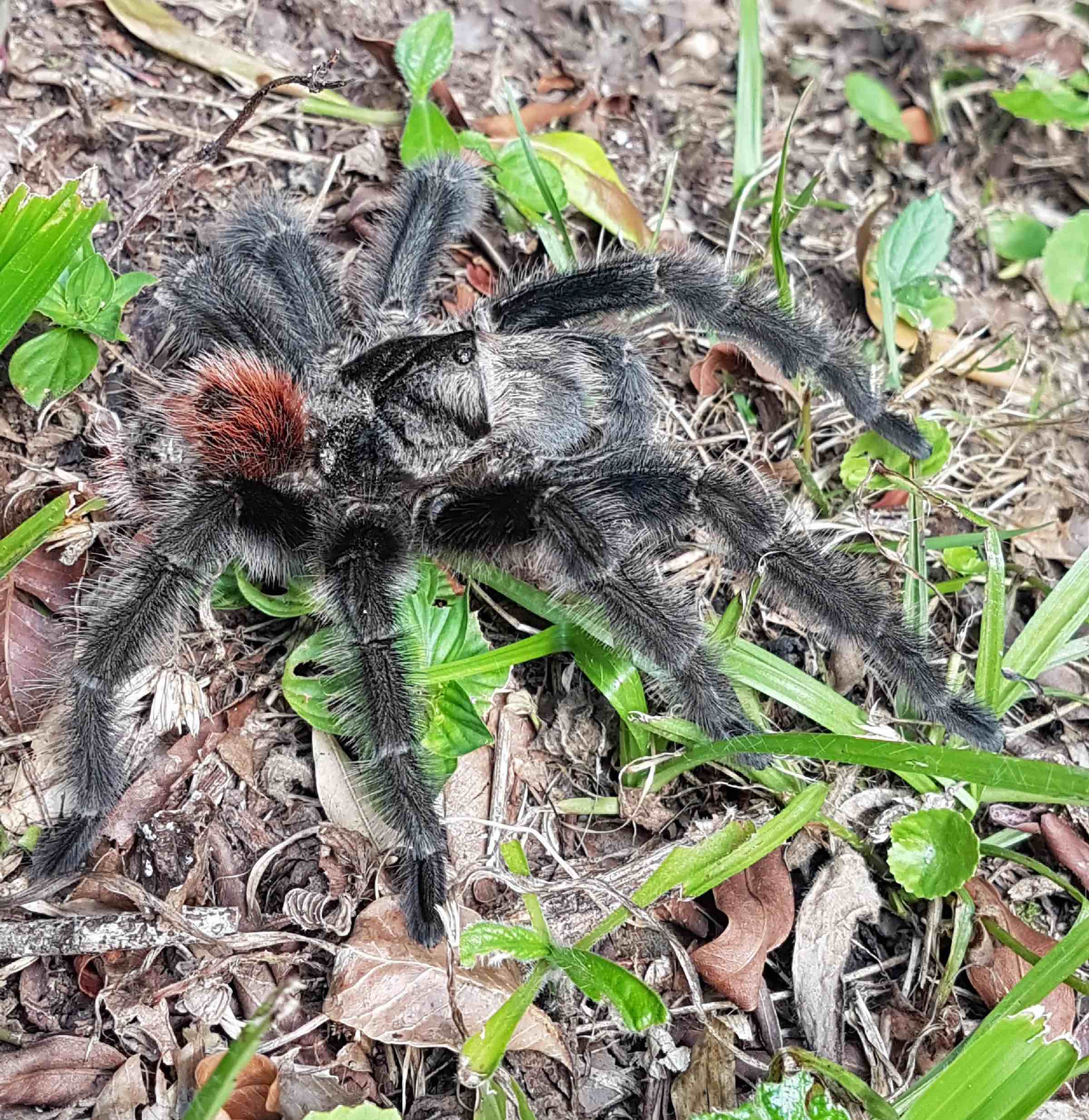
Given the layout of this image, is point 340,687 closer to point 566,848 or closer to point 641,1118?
point 566,848

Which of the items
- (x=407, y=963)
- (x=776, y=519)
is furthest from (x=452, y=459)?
(x=407, y=963)

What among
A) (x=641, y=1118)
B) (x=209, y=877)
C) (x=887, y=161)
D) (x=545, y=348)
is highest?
(x=887, y=161)

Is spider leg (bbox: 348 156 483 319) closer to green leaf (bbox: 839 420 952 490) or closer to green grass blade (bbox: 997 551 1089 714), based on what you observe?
green leaf (bbox: 839 420 952 490)

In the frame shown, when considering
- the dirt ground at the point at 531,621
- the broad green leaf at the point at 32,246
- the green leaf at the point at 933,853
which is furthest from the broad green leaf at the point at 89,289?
the green leaf at the point at 933,853

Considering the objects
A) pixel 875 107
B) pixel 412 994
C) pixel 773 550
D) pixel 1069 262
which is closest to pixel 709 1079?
pixel 412 994

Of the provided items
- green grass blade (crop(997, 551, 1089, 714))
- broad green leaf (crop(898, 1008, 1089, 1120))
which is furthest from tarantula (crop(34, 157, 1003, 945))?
broad green leaf (crop(898, 1008, 1089, 1120))

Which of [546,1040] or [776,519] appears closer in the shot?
[546,1040]

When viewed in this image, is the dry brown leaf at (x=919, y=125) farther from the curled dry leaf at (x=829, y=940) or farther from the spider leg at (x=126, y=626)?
the spider leg at (x=126, y=626)
